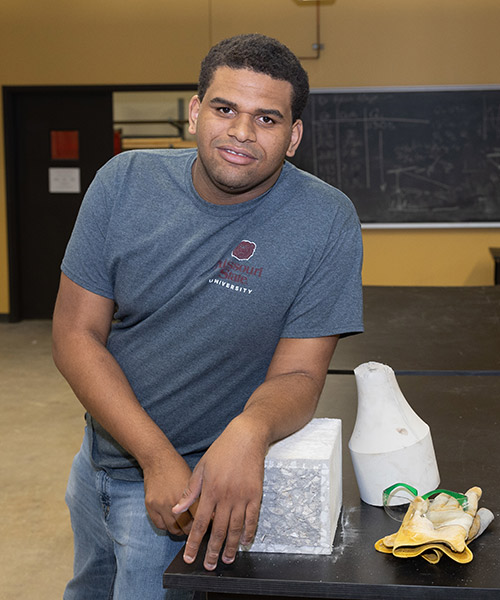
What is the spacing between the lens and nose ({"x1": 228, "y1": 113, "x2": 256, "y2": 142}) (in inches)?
51.2

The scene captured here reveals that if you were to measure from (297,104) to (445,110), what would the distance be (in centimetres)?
494

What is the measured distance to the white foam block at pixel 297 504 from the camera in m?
1.16

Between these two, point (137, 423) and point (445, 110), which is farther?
point (445, 110)

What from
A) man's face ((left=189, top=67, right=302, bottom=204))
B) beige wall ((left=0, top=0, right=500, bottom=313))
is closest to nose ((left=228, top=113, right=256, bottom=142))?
man's face ((left=189, top=67, right=302, bottom=204))

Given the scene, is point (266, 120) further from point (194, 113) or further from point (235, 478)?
point (235, 478)

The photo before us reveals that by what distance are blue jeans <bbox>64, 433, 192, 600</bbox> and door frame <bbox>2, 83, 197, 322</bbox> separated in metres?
5.09

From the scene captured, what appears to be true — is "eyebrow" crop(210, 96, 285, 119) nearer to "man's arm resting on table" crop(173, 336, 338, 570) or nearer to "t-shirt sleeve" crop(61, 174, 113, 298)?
"t-shirt sleeve" crop(61, 174, 113, 298)

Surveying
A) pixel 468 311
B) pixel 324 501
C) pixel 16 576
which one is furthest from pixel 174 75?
pixel 324 501

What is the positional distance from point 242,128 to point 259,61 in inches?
4.6

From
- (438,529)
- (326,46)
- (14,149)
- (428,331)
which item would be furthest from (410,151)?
(438,529)

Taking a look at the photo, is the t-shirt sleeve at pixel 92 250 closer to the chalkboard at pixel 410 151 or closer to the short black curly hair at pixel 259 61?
the short black curly hair at pixel 259 61

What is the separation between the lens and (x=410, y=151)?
6074 mm

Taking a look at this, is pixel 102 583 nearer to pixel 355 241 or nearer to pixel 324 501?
pixel 324 501

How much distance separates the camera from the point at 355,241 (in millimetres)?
1409
